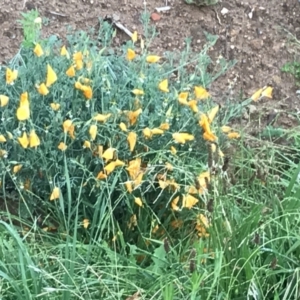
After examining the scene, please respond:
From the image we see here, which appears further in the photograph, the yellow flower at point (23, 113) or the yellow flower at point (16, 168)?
the yellow flower at point (16, 168)

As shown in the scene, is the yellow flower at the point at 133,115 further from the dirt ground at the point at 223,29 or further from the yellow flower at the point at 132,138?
the dirt ground at the point at 223,29

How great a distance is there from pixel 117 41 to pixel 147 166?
93 centimetres

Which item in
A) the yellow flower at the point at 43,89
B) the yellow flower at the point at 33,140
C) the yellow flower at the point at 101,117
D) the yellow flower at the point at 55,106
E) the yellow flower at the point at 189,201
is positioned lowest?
the yellow flower at the point at 189,201

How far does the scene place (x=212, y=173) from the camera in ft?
6.77

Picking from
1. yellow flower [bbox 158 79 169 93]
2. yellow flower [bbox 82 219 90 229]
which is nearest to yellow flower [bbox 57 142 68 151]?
yellow flower [bbox 82 219 90 229]

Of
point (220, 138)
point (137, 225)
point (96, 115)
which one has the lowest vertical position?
point (137, 225)

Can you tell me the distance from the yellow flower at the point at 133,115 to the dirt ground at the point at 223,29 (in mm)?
730

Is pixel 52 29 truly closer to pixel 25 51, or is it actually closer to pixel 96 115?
pixel 25 51

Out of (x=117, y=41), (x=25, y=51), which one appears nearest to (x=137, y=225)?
(x=25, y=51)

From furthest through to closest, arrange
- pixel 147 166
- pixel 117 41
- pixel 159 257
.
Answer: pixel 117 41 < pixel 147 166 < pixel 159 257

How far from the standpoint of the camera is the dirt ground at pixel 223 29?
304 cm

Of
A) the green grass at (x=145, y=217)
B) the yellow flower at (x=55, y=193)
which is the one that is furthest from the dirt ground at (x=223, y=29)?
the yellow flower at (x=55, y=193)

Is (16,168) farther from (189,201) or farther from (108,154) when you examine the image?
(189,201)

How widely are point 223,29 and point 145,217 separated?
3.79 feet
